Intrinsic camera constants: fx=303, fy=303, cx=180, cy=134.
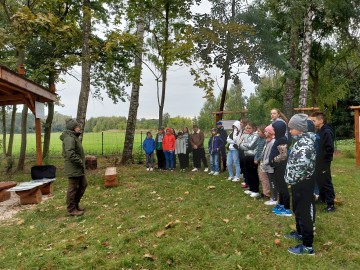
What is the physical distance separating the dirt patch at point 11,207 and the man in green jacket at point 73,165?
4.70ft

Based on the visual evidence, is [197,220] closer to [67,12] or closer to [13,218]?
[13,218]

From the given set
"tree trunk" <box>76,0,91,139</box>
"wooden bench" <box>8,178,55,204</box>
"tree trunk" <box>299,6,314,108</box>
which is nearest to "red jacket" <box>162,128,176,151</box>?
"tree trunk" <box>76,0,91,139</box>

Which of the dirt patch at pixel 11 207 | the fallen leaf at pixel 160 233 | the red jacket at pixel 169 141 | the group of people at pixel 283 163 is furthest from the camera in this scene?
the red jacket at pixel 169 141

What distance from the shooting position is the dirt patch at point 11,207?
653cm

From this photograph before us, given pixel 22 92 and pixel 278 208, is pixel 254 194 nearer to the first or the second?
pixel 278 208

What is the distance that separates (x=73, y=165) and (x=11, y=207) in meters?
2.40

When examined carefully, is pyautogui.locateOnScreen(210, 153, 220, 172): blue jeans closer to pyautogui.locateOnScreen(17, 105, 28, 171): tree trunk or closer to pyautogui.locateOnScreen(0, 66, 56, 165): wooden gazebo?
pyautogui.locateOnScreen(0, 66, 56, 165): wooden gazebo

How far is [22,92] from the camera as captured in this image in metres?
9.25

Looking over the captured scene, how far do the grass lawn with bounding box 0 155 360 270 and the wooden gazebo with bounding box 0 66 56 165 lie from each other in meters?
3.09

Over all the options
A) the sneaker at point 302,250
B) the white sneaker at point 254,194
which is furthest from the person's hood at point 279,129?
the sneaker at point 302,250

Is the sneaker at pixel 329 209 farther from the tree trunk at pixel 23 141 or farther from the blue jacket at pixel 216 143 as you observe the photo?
the tree trunk at pixel 23 141

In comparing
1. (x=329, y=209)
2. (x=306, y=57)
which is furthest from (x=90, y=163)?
(x=306, y=57)

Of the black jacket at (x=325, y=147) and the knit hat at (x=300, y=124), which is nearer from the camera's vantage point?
the knit hat at (x=300, y=124)

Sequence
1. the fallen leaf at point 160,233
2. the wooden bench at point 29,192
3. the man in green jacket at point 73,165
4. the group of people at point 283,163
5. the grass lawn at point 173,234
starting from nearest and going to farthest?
1. the grass lawn at point 173,234
2. the group of people at point 283,163
3. the fallen leaf at point 160,233
4. the man in green jacket at point 73,165
5. the wooden bench at point 29,192
